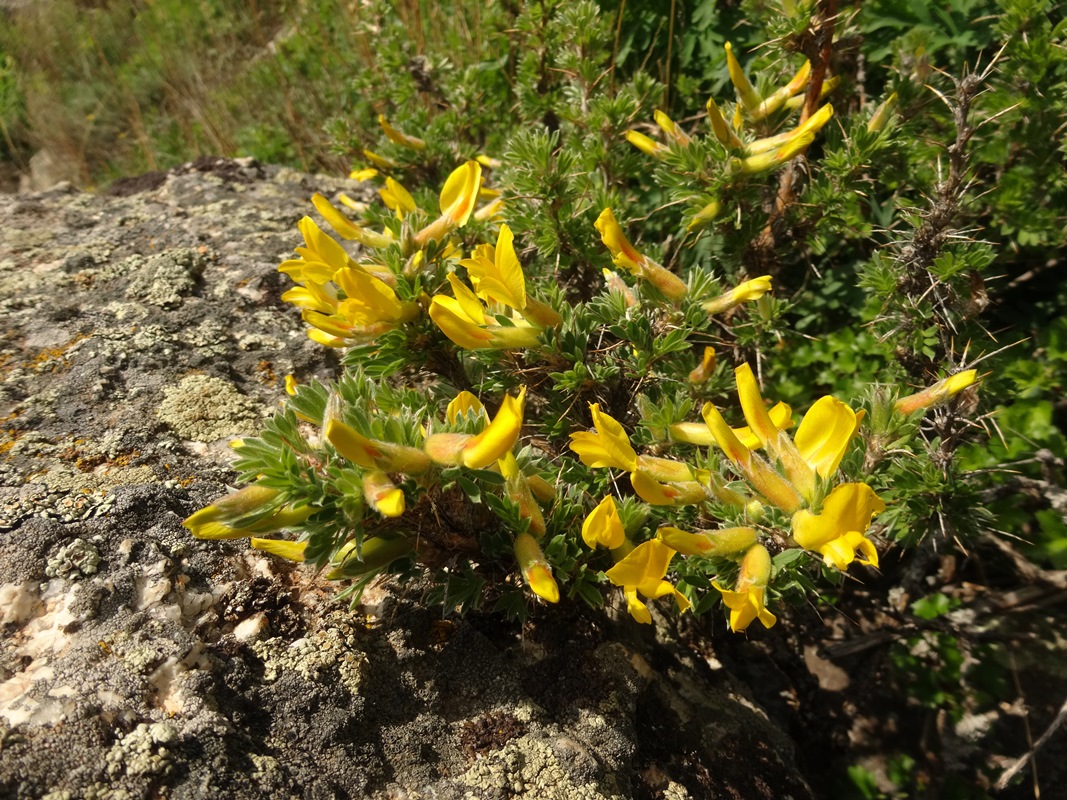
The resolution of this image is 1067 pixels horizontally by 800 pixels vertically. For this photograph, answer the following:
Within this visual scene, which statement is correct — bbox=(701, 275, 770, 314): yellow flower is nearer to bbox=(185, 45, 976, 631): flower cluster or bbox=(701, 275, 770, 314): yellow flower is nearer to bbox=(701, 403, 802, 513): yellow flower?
bbox=(185, 45, 976, 631): flower cluster

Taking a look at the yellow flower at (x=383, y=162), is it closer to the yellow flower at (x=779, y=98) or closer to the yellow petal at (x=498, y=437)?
the yellow flower at (x=779, y=98)

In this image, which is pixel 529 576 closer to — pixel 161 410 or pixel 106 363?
pixel 161 410

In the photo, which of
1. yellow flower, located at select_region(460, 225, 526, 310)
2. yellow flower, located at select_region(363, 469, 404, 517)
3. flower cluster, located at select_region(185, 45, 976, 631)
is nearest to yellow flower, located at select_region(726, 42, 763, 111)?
flower cluster, located at select_region(185, 45, 976, 631)

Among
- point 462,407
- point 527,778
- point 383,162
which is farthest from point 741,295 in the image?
point 383,162

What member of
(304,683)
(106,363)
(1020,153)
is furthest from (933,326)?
(106,363)

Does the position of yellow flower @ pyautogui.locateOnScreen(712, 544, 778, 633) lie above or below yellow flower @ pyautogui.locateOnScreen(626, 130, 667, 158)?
below

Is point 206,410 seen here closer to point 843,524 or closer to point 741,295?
point 741,295

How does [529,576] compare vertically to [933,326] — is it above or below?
below

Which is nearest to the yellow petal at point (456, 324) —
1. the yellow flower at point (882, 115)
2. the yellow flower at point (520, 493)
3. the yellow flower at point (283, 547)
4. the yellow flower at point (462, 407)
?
the yellow flower at point (462, 407)
